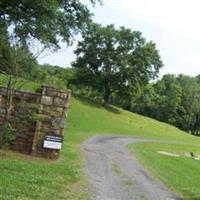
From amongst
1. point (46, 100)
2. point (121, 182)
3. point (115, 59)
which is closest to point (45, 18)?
point (46, 100)

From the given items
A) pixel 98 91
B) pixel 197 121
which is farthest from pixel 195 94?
pixel 98 91

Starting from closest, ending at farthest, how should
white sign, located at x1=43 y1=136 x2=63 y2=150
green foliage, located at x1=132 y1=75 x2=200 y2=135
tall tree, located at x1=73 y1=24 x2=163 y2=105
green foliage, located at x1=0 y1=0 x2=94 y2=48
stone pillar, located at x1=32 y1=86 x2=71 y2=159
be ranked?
white sign, located at x1=43 y1=136 x2=63 y2=150
stone pillar, located at x1=32 y1=86 x2=71 y2=159
green foliage, located at x1=0 y1=0 x2=94 y2=48
tall tree, located at x1=73 y1=24 x2=163 y2=105
green foliage, located at x1=132 y1=75 x2=200 y2=135

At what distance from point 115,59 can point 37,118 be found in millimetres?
55496

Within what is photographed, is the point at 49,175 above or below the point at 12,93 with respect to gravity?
below

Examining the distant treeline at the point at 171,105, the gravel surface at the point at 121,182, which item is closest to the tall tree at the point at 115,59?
the distant treeline at the point at 171,105

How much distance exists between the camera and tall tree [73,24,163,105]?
72.6 metres

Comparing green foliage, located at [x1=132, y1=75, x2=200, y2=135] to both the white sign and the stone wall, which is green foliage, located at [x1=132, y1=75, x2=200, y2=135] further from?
the white sign

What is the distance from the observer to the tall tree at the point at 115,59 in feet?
238

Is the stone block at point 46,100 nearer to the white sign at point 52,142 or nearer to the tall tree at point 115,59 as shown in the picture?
the white sign at point 52,142

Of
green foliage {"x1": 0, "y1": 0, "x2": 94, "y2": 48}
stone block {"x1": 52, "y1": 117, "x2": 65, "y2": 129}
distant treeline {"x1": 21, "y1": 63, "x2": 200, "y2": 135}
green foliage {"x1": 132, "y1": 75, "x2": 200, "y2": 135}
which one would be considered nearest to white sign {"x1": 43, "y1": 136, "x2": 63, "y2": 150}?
stone block {"x1": 52, "y1": 117, "x2": 65, "y2": 129}

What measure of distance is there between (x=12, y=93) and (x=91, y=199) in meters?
7.35

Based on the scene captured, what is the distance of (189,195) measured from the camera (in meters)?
15.9

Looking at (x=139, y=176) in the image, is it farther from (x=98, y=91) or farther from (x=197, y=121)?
(x=197, y=121)

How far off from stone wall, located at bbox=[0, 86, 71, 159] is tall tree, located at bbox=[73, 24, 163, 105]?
53.7 meters
